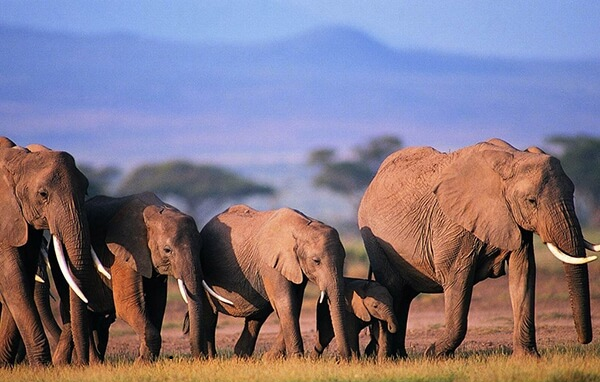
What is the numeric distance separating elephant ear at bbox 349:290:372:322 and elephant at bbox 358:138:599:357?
1.89 feet

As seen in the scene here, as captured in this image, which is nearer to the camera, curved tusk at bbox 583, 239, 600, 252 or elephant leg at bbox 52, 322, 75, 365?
curved tusk at bbox 583, 239, 600, 252

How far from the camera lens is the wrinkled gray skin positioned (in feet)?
40.3

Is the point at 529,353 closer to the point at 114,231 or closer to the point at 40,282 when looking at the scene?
the point at 114,231

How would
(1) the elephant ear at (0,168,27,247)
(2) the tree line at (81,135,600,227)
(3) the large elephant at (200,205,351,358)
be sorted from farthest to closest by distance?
(2) the tree line at (81,135,600,227) → (3) the large elephant at (200,205,351,358) → (1) the elephant ear at (0,168,27,247)

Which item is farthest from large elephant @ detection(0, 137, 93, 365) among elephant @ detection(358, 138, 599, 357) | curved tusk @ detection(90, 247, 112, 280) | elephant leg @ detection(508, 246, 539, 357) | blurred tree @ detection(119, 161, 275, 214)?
blurred tree @ detection(119, 161, 275, 214)

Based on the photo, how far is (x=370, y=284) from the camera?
1279cm

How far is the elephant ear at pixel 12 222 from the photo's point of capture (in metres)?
12.0

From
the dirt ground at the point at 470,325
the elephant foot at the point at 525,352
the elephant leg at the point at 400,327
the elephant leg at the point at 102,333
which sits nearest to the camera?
the elephant foot at the point at 525,352

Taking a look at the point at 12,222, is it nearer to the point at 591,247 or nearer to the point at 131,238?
the point at 131,238

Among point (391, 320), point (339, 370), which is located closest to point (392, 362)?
point (391, 320)

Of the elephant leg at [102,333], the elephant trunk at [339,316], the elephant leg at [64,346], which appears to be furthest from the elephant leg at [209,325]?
the elephant trunk at [339,316]

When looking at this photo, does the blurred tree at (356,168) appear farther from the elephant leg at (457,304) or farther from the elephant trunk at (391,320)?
the elephant leg at (457,304)

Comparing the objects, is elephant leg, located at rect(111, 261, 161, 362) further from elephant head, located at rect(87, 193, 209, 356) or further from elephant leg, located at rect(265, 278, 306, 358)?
elephant leg, located at rect(265, 278, 306, 358)

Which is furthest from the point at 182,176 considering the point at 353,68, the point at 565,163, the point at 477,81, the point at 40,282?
the point at 353,68
